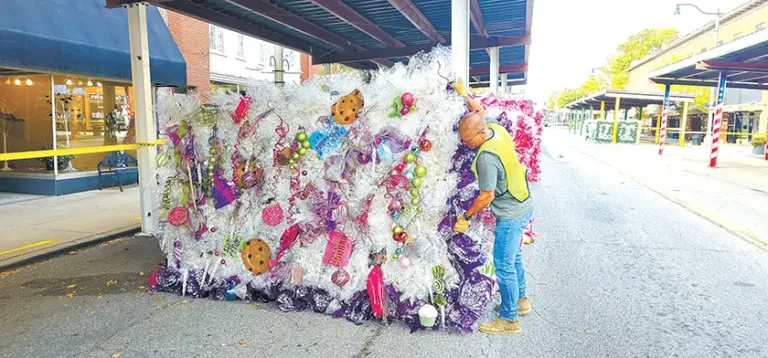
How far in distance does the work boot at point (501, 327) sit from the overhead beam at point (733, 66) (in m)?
16.0

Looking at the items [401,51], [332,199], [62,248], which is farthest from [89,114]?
[332,199]

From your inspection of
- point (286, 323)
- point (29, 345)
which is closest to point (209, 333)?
point (286, 323)

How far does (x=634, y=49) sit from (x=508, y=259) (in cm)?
5853

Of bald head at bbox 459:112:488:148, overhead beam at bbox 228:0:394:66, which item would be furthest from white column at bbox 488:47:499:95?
bald head at bbox 459:112:488:148

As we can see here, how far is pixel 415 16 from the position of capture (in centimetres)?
842

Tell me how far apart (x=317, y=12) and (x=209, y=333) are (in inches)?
235

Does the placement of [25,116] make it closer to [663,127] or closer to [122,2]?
[122,2]

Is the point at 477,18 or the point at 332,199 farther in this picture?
the point at 477,18

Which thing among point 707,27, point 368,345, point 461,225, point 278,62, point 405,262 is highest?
point 707,27

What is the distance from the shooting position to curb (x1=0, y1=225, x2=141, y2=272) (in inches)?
231

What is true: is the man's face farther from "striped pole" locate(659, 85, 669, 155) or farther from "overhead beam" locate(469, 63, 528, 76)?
"striped pole" locate(659, 85, 669, 155)

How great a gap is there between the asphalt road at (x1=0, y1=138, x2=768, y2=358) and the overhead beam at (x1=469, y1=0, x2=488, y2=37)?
388 cm

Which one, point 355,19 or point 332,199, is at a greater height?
point 355,19

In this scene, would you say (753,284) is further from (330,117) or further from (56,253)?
(56,253)
